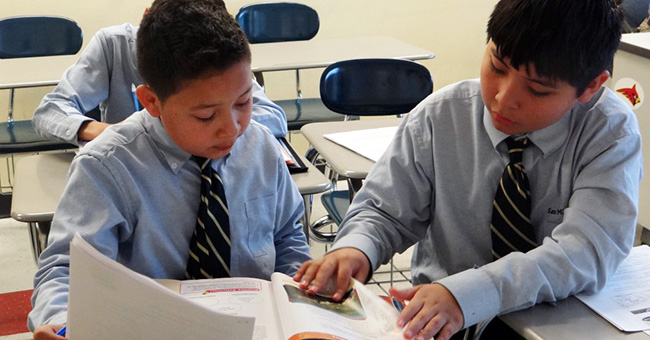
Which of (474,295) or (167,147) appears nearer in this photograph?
(474,295)

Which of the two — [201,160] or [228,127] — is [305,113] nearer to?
[201,160]

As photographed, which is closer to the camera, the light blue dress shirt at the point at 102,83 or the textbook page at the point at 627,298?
the textbook page at the point at 627,298

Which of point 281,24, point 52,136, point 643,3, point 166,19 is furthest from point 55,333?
point 643,3

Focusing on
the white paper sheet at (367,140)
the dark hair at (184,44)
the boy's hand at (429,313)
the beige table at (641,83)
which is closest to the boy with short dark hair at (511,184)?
the boy's hand at (429,313)

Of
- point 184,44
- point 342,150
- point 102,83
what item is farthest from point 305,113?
point 184,44

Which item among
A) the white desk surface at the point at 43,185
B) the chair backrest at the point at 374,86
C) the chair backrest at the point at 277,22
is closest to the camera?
the white desk surface at the point at 43,185

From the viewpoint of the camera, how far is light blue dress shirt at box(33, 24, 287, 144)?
7.48ft

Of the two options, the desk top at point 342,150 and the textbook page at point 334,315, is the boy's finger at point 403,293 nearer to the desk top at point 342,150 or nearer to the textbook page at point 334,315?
the textbook page at point 334,315

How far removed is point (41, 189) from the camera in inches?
78.3

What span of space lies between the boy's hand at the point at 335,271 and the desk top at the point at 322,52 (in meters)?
2.07

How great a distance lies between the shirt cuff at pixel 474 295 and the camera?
1.11 meters

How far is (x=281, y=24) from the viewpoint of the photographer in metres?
4.12

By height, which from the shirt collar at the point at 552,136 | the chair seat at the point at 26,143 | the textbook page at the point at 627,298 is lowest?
the chair seat at the point at 26,143

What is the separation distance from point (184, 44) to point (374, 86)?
1.76 m
